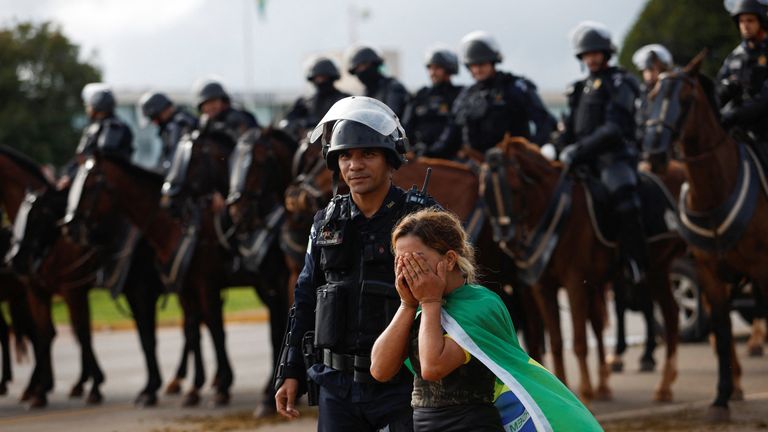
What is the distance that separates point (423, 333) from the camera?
5.17 meters

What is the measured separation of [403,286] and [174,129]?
11.4m

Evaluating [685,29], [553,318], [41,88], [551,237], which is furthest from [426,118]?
[41,88]

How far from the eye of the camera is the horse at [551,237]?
1210 cm

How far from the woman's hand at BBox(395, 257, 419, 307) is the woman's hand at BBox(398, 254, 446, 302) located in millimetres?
13

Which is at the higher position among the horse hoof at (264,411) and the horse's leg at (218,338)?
the horse's leg at (218,338)

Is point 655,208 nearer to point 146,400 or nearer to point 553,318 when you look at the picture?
point 553,318

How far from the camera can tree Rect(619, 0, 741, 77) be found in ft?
139

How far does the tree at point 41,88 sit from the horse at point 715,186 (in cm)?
3588

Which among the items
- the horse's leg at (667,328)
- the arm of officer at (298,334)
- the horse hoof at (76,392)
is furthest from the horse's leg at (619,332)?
the arm of officer at (298,334)

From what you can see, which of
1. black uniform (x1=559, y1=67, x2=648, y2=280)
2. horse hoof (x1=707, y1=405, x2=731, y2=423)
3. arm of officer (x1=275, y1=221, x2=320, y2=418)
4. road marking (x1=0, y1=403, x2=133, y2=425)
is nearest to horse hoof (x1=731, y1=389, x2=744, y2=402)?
horse hoof (x1=707, y1=405, x2=731, y2=423)

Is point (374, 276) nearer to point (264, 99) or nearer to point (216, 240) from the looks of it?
point (216, 240)

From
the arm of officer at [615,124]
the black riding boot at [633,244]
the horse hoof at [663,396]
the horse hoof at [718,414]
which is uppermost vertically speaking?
the arm of officer at [615,124]

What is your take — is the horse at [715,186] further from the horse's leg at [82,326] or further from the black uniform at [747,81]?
the horse's leg at [82,326]

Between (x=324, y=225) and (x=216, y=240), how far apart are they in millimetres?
8364
